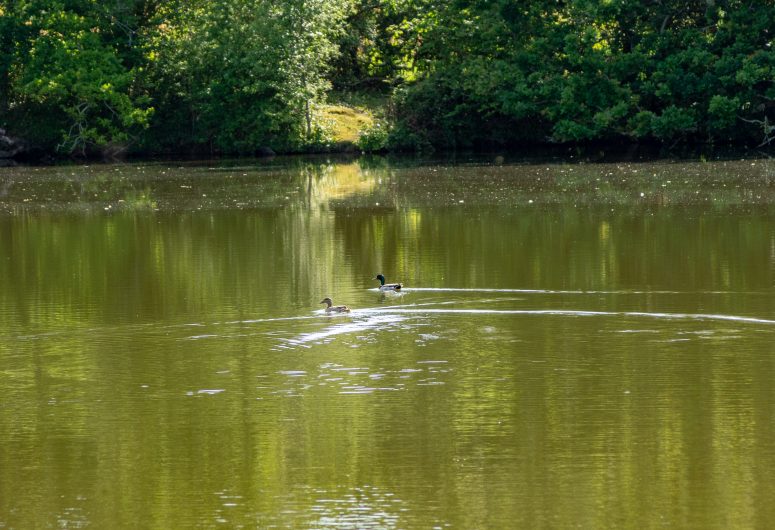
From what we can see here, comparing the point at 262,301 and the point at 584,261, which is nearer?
the point at 262,301

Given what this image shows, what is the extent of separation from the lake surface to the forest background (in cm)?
1786

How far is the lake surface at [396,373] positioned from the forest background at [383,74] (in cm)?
1786

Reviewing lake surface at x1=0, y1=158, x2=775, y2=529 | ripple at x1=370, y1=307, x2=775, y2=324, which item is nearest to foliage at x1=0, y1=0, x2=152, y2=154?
lake surface at x1=0, y1=158, x2=775, y2=529

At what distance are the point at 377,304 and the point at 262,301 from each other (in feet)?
4.35

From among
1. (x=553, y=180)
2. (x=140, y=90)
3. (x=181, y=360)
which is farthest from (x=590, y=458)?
(x=140, y=90)

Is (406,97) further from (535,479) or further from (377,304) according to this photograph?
(535,479)

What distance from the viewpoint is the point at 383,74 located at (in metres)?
47.8

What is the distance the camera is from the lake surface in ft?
26.3

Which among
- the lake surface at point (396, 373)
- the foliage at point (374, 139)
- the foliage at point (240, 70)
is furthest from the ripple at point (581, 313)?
the foliage at point (374, 139)

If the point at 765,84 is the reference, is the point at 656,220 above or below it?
below

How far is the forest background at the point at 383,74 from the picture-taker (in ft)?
131

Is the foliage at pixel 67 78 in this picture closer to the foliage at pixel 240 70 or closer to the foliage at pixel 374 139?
the foliage at pixel 240 70

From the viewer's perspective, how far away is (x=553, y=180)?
30.3 m

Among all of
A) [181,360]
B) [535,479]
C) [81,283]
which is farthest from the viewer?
[81,283]
